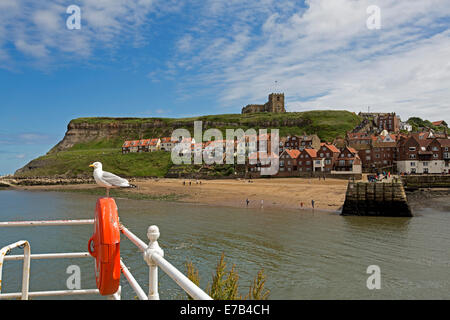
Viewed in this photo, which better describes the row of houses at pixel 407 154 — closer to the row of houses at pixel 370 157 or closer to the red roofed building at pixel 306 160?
the row of houses at pixel 370 157

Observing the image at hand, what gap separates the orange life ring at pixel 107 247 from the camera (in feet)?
14.3

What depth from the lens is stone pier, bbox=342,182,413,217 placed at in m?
34.8

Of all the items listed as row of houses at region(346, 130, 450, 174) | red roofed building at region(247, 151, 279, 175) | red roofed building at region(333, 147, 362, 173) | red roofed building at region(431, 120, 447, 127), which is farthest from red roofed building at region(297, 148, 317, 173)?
red roofed building at region(431, 120, 447, 127)

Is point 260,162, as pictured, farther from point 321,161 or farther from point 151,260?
point 151,260

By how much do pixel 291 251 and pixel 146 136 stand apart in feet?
594

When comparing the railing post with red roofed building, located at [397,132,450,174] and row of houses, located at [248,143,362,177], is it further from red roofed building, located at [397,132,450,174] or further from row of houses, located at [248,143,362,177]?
red roofed building, located at [397,132,450,174]

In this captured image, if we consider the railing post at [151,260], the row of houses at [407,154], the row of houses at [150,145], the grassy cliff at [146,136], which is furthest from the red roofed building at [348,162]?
the row of houses at [150,145]

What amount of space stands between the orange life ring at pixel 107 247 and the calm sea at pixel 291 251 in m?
9.38

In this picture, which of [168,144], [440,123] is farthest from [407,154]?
[440,123]

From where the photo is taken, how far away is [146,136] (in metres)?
193

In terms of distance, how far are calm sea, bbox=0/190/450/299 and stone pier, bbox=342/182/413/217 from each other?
1892mm
